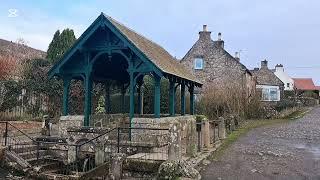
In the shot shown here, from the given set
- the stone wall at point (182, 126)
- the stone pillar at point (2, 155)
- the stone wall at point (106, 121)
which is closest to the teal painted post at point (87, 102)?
the stone wall at point (106, 121)

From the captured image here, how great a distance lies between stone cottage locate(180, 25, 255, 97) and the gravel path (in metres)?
17.2

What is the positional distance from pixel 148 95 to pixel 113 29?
40.7ft

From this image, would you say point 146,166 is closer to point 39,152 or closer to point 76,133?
point 76,133

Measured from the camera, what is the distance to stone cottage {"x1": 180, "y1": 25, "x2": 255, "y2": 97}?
40.4m

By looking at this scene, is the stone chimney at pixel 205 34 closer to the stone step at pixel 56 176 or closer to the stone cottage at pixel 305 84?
the stone step at pixel 56 176

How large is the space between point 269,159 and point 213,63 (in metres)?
26.8

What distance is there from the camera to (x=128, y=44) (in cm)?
1441

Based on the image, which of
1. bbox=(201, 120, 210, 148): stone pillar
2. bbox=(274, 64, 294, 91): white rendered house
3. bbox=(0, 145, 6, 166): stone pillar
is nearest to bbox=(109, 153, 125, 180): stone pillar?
bbox=(0, 145, 6, 166): stone pillar

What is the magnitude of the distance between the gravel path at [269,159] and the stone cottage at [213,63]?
56.3 feet

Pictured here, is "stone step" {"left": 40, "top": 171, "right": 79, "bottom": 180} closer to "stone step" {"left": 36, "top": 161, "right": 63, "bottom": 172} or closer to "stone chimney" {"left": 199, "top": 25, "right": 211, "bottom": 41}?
"stone step" {"left": 36, "top": 161, "right": 63, "bottom": 172}

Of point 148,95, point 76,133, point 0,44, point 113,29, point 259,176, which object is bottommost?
point 259,176

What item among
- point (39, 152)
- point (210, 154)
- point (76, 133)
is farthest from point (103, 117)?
point (210, 154)

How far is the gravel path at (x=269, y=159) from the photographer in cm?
1257

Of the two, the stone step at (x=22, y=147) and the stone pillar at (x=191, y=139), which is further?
the stone pillar at (x=191, y=139)
